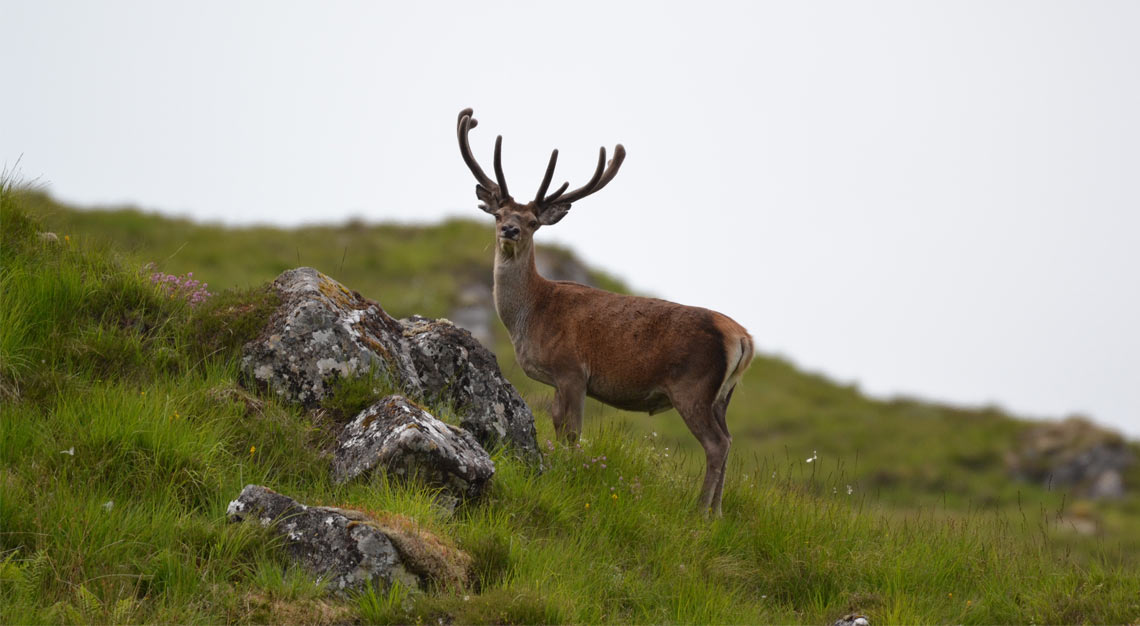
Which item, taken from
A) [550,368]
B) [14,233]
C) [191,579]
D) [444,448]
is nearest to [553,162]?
[550,368]

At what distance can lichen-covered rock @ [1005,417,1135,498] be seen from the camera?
23156 millimetres

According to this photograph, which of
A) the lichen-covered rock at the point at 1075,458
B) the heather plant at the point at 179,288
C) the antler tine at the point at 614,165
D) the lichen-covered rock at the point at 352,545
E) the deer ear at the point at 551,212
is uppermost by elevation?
the antler tine at the point at 614,165

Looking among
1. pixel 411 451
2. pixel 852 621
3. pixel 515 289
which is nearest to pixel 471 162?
pixel 515 289

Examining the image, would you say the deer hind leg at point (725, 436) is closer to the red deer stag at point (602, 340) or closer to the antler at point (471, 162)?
the red deer stag at point (602, 340)

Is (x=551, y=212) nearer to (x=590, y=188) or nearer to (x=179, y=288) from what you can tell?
(x=590, y=188)

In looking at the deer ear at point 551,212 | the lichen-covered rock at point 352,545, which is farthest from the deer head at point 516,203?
the lichen-covered rock at point 352,545

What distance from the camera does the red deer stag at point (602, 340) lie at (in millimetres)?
7934

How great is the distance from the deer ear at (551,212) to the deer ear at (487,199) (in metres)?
0.37

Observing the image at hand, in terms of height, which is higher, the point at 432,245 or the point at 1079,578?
the point at 432,245

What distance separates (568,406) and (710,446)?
1105mm

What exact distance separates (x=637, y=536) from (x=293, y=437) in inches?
86.5

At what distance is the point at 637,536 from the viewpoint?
6777 mm

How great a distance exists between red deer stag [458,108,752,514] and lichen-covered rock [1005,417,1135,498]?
1733 cm

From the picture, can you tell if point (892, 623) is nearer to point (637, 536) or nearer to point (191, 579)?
point (637, 536)
